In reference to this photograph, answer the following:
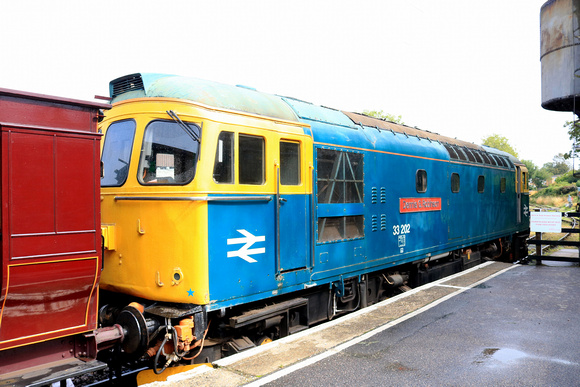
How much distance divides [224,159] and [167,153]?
0.64 meters

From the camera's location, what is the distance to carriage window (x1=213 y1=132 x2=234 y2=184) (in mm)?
5095

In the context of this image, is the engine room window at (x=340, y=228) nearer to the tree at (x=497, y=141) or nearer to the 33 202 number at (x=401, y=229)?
the 33 202 number at (x=401, y=229)

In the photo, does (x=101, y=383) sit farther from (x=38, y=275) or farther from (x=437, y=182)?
(x=437, y=182)

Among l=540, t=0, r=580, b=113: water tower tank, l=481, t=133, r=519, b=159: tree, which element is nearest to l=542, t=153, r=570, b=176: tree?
l=481, t=133, r=519, b=159: tree

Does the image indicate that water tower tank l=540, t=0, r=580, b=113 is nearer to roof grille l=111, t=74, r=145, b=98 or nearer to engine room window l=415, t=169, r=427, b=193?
engine room window l=415, t=169, r=427, b=193

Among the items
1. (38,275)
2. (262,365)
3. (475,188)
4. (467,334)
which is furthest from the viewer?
(475,188)

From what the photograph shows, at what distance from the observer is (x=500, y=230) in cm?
1444

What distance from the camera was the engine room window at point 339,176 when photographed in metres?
6.60

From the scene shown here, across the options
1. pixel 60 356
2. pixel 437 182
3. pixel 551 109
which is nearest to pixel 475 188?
pixel 437 182

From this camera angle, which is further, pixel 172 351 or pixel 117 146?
pixel 117 146

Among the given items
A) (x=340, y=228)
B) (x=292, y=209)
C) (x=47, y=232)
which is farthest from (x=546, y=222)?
(x=47, y=232)

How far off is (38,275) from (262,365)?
2.37 metres

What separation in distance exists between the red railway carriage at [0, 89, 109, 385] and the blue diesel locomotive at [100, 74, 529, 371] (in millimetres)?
793

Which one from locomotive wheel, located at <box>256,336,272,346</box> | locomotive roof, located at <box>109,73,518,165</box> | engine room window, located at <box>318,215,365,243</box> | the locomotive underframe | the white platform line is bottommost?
locomotive wheel, located at <box>256,336,272,346</box>
